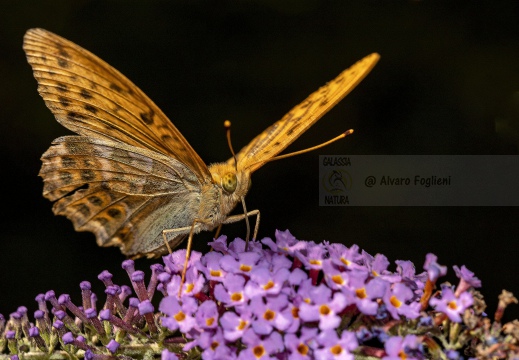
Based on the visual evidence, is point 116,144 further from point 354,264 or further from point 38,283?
point 38,283

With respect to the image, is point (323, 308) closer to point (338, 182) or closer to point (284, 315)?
point (284, 315)

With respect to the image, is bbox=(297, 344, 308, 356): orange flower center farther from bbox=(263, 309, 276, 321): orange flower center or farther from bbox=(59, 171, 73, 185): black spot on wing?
bbox=(59, 171, 73, 185): black spot on wing

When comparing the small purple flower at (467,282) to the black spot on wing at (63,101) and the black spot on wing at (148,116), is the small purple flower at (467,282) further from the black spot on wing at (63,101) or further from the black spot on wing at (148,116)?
the black spot on wing at (63,101)

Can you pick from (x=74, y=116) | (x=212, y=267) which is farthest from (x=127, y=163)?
(x=212, y=267)

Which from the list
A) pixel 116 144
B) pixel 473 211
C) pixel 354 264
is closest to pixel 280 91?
pixel 473 211

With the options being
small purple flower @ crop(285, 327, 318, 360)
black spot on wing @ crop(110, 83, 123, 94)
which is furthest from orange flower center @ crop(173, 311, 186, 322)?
black spot on wing @ crop(110, 83, 123, 94)

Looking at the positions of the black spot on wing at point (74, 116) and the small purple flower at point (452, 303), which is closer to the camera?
the small purple flower at point (452, 303)

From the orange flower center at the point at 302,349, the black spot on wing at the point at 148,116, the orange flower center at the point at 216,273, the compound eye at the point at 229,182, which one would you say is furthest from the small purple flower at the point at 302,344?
the black spot on wing at the point at 148,116
